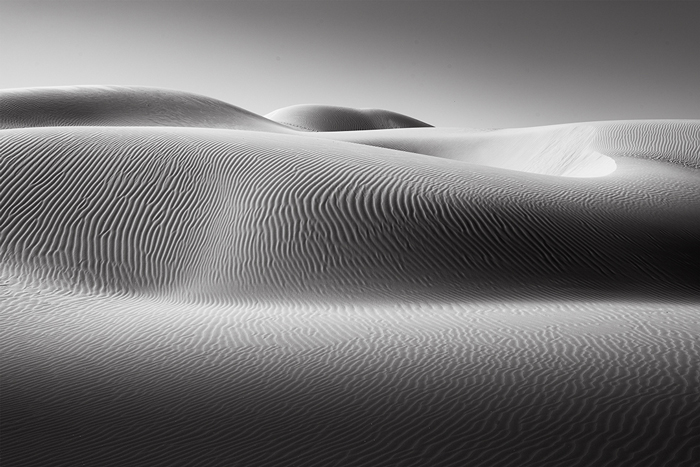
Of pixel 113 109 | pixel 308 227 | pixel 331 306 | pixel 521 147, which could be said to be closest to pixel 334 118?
pixel 113 109

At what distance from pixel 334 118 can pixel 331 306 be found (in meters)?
78.7

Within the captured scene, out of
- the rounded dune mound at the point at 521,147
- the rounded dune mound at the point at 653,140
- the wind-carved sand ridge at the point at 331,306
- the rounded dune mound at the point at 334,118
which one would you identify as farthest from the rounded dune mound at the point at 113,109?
the rounded dune mound at the point at 334,118

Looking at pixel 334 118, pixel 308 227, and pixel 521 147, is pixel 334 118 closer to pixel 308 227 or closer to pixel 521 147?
pixel 521 147

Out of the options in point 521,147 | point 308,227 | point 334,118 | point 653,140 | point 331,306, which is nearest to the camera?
point 331,306

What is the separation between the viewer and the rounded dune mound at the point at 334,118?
3199 inches

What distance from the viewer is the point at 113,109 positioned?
33562 millimetres

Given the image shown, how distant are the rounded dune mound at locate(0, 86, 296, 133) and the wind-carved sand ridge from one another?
18.8 metres

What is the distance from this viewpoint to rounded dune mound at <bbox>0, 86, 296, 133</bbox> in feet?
101

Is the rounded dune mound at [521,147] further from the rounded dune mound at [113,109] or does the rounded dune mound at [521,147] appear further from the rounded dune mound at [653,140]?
the rounded dune mound at [113,109]

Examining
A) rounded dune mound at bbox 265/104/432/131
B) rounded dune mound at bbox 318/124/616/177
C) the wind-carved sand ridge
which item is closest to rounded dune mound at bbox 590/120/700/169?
rounded dune mound at bbox 318/124/616/177

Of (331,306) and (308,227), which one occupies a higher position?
(308,227)

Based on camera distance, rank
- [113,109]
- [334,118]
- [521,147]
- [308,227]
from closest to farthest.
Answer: [308,227] → [521,147] → [113,109] → [334,118]

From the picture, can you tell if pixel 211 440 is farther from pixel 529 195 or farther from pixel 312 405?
pixel 529 195

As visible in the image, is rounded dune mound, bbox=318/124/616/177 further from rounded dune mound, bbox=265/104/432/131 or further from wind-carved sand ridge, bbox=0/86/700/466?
rounded dune mound, bbox=265/104/432/131
